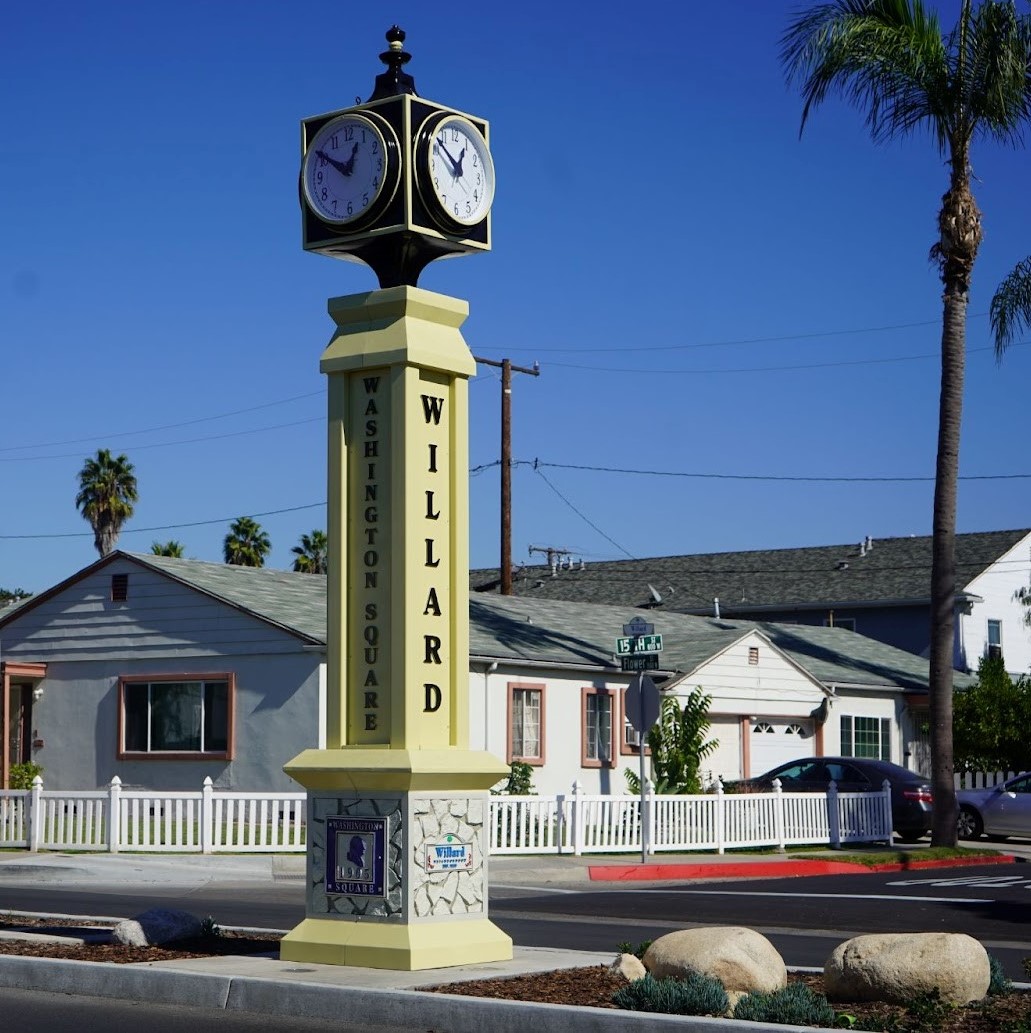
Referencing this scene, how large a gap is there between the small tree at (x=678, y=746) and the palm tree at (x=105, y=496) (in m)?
37.0

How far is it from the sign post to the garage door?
11.5 meters

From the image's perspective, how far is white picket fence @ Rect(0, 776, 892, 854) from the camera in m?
23.4

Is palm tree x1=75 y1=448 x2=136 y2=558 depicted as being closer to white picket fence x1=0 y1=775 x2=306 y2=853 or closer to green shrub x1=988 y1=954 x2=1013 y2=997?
white picket fence x1=0 y1=775 x2=306 y2=853

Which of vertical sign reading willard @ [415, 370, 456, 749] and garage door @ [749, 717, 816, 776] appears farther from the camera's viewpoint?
garage door @ [749, 717, 816, 776]

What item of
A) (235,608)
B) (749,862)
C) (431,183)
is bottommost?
(749,862)

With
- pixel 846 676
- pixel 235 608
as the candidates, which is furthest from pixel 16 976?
pixel 846 676

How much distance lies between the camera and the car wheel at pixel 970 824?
102ft

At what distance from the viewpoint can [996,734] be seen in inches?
1489

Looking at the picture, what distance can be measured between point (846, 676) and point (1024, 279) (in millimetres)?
12369

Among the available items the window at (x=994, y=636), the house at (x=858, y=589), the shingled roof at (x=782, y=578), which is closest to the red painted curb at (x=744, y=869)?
the house at (x=858, y=589)

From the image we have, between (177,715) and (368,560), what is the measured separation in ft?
62.7

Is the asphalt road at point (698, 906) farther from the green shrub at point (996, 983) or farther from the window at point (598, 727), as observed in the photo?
the window at point (598, 727)

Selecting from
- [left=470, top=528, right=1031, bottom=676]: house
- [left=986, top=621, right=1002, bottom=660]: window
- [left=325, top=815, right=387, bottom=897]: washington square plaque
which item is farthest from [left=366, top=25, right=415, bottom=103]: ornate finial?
[left=986, top=621, right=1002, bottom=660]: window

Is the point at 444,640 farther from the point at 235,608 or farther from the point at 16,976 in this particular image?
the point at 235,608
